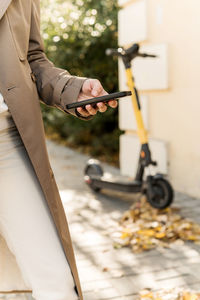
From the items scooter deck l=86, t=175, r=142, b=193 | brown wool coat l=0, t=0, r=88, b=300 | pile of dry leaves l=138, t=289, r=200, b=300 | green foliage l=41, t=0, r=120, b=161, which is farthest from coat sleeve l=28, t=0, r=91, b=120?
green foliage l=41, t=0, r=120, b=161

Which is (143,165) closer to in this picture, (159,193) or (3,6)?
(159,193)

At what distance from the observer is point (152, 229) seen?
13.3 ft

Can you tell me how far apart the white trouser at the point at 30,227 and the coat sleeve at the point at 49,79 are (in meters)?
0.25

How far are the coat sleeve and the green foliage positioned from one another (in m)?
5.74

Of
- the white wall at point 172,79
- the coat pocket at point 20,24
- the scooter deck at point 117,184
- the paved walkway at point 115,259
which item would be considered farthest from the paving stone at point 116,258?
the coat pocket at point 20,24

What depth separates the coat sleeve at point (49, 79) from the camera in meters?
1.88

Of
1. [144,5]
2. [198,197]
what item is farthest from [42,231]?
[144,5]

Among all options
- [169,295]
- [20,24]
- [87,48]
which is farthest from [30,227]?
[87,48]

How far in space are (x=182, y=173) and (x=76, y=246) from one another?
77.5 inches

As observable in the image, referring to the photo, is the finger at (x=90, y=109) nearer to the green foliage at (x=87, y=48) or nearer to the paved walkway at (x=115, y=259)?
the paved walkway at (x=115, y=259)

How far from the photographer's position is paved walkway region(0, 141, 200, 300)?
9.91 feet

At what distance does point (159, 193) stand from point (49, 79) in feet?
8.92

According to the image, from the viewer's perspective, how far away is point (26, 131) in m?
1.76

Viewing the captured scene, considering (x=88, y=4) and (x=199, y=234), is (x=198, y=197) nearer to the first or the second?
(x=199, y=234)
